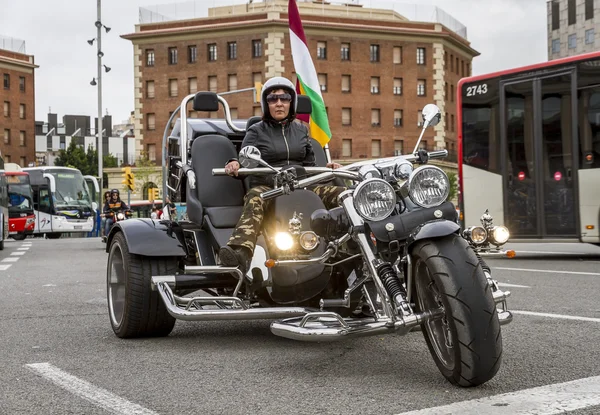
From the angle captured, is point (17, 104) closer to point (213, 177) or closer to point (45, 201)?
point (45, 201)

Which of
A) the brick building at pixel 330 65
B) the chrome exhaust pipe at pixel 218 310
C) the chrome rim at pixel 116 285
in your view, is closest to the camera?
the chrome exhaust pipe at pixel 218 310

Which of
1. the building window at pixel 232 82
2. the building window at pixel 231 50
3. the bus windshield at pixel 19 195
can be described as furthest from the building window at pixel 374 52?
the bus windshield at pixel 19 195

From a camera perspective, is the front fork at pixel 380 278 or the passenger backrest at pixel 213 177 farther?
the passenger backrest at pixel 213 177

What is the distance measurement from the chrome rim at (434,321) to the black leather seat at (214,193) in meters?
2.15

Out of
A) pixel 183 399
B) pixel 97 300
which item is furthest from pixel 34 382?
pixel 97 300

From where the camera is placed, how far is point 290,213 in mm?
6043

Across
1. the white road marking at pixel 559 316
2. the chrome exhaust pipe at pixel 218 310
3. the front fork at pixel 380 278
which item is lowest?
the white road marking at pixel 559 316

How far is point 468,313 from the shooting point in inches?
173

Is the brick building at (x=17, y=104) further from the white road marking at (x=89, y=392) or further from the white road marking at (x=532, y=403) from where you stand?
the white road marking at (x=532, y=403)

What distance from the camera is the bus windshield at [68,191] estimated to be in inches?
1828

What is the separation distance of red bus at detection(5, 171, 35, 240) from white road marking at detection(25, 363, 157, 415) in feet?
132

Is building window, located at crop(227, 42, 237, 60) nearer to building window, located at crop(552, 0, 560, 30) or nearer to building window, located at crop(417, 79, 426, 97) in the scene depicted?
building window, located at crop(417, 79, 426, 97)

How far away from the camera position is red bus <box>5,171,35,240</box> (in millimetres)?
44438

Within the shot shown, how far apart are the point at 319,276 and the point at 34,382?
181 centimetres
